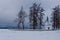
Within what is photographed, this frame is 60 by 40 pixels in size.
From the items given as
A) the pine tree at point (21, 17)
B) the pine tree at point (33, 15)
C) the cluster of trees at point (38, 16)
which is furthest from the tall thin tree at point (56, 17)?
the pine tree at point (21, 17)

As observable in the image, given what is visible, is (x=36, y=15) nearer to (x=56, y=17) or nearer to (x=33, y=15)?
(x=33, y=15)

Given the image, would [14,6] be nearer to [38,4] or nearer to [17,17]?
[17,17]

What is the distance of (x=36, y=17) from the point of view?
180 centimetres
